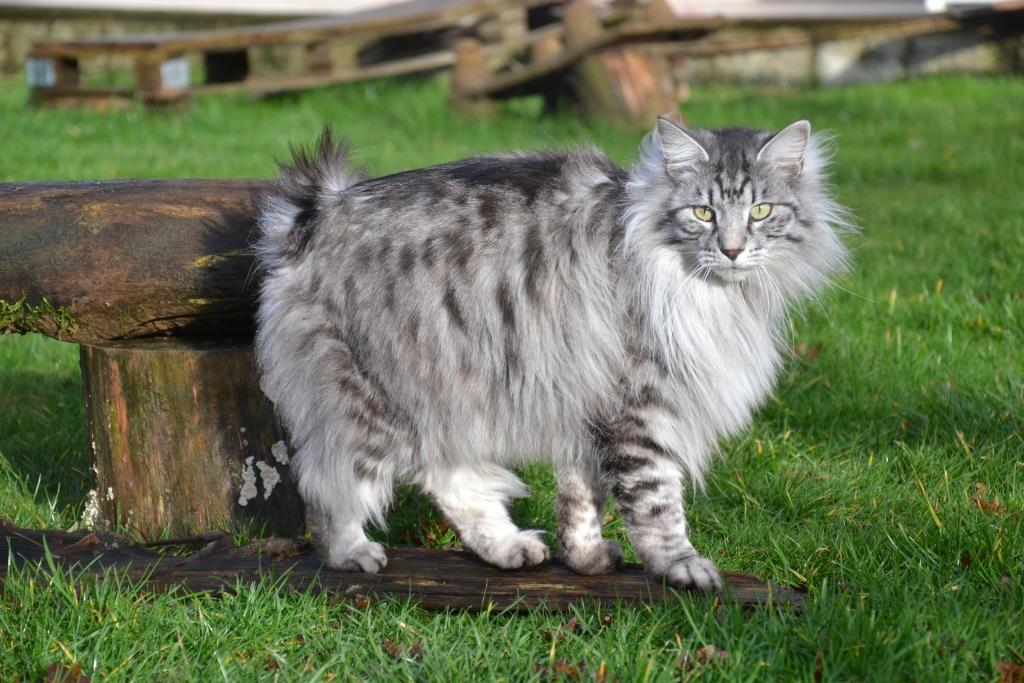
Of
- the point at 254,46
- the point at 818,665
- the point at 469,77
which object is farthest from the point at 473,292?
the point at 254,46

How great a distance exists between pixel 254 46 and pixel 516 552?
8.82 meters

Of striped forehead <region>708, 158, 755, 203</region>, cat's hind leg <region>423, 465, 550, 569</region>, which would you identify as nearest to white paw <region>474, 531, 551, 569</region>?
cat's hind leg <region>423, 465, 550, 569</region>

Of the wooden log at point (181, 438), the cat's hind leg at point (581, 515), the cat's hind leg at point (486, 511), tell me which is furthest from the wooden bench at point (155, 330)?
A: the cat's hind leg at point (581, 515)

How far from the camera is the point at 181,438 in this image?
407 centimetres

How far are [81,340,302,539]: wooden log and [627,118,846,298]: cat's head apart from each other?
58.8 inches

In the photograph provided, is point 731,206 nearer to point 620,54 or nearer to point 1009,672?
point 1009,672

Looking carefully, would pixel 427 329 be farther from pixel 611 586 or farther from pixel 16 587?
pixel 16 587

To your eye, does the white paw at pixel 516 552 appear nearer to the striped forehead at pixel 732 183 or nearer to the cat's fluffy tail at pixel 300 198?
the cat's fluffy tail at pixel 300 198

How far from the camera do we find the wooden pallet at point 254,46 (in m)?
11.0

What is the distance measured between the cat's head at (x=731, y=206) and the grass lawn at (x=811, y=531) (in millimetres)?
486

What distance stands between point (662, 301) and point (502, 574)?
98cm

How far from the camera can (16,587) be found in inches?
134

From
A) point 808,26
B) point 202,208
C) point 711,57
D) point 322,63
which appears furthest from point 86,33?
point 202,208

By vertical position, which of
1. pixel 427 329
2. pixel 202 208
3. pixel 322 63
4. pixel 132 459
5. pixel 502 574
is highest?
pixel 322 63
